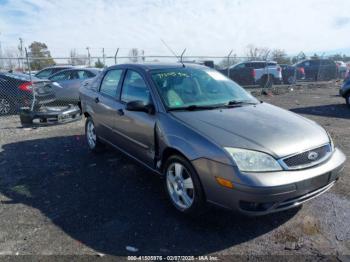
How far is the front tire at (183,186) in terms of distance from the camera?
319 centimetres

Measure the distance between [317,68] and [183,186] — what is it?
831 inches

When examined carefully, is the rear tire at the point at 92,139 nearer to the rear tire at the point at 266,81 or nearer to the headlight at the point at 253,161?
the headlight at the point at 253,161

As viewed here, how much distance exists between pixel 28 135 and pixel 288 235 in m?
6.58

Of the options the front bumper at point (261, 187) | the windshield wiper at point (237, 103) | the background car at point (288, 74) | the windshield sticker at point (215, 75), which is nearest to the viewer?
the front bumper at point (261, 187)

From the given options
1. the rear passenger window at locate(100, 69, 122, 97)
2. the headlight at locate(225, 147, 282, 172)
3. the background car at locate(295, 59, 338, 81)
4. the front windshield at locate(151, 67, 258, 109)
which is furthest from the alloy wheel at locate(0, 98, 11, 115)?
the background car at locate(295, 59, 338, 81)

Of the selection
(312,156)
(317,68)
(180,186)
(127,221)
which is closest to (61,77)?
(127,221)

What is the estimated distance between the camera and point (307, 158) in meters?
3.03

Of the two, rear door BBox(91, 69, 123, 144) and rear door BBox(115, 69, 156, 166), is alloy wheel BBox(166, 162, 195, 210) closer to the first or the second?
rear door BBox(115, 69, 156, 166)

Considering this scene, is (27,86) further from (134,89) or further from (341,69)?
(341,69)

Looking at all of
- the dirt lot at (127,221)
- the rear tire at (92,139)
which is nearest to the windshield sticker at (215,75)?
the dirt lot at (127,221)

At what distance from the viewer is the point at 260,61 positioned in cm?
1848

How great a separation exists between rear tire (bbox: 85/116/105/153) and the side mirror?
2123mm

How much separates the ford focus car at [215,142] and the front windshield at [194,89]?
0.01 meters

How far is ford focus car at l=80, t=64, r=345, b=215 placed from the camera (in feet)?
9.33
